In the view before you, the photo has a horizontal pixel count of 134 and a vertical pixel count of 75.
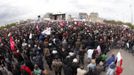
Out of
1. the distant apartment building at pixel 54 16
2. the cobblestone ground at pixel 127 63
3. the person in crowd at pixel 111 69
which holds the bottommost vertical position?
the distant apartment building at pixel 54 16

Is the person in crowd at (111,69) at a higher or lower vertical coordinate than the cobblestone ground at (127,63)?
higher

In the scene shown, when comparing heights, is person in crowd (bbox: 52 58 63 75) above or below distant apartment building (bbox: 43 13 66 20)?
above

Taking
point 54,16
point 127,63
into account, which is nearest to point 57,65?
point 127,63

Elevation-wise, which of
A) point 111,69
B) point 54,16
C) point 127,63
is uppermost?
point 111,69

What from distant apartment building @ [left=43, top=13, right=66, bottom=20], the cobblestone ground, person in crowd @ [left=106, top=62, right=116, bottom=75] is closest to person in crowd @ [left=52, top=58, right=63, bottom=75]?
the cobblestone ground

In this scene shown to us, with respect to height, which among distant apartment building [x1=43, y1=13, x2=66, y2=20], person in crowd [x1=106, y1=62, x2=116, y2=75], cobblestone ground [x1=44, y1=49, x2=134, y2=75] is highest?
person in crowd [x1=106, y1=62, x2=116, y2=75]

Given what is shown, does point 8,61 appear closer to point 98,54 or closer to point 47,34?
point 98,54

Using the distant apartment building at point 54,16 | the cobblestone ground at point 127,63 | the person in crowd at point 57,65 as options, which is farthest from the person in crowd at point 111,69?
the distant apartment building at point 54,16

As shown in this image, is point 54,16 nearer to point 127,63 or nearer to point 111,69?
point 127,63

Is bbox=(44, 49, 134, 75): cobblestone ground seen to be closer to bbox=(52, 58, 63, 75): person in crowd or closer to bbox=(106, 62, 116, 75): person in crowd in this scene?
bbox=(52, 58, 63, 75): person in crowd

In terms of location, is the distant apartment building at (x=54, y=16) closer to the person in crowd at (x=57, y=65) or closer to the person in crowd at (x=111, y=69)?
the person in crowd at (x=57, y=65)

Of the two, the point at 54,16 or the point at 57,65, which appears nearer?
the point at 57,65

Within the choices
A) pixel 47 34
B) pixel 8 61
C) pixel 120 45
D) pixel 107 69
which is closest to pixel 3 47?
pixel 47 34

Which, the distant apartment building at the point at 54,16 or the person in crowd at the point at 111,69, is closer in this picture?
the person in crowd at the point at 111,69
